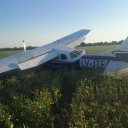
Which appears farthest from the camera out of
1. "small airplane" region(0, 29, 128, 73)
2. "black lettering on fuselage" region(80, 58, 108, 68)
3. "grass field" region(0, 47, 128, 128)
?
"black lettering on fuselage" region(80, 58, 108, 68)

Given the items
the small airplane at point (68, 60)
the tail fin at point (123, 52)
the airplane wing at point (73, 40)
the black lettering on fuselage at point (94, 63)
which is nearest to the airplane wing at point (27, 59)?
the small airplane at point (68, 60)

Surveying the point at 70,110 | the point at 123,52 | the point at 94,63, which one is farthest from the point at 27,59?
the point at 70,110

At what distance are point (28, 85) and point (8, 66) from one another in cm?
390

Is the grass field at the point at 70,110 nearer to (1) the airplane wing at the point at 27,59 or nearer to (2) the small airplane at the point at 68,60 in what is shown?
(2) the small airplane at the point at 68,60

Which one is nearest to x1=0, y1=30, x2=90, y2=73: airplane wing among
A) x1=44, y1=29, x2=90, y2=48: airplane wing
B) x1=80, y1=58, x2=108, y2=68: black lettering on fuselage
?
x1=80, y1=58, x2=108, y2=68: black lettering on fuselage

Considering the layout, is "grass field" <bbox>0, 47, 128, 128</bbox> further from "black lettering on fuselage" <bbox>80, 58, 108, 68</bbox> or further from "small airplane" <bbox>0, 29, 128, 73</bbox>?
"black lettering on fuselage" <bbox>80, 58, 108, 68</bbox>

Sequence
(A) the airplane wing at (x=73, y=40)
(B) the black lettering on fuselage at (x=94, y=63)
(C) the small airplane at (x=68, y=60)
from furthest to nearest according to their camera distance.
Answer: (A) the airplane wing at (x=73, y=40) → (B) the black lettering on fuselage at (x=94, y=63) → (C) the small airplane at (x=68, y=60)

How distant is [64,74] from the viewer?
1571 cm

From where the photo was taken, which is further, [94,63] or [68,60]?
[68,60]

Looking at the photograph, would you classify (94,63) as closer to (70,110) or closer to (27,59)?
(27,59)

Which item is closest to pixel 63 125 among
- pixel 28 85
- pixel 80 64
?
pixel 28 85

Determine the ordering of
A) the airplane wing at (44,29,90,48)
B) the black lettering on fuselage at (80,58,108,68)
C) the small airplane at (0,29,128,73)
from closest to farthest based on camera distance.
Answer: the small airplane at (0,29,128,73) < the black lettering on fuselage at (80,58,108,68) < the airplane wing at (44,29,90,48)

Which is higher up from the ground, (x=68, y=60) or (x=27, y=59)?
(x=27, y=59)

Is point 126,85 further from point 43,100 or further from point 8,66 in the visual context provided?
point 8,66
